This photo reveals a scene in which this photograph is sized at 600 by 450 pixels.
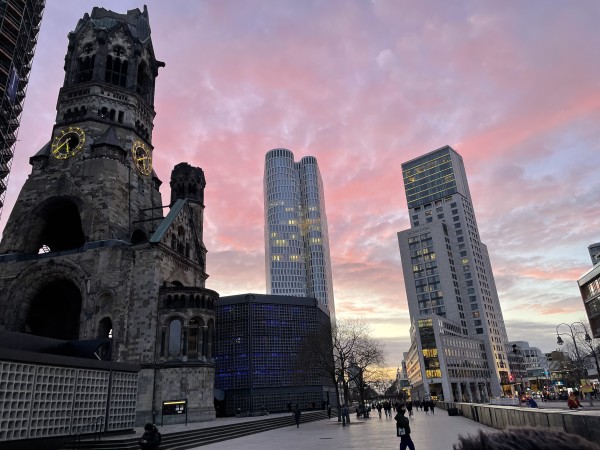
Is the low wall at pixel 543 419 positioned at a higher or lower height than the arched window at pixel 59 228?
lower

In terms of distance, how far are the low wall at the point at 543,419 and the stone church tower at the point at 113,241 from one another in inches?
1079

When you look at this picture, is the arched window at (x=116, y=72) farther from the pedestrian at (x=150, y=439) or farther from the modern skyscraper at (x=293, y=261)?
the modern skyscraper at (x=293, y=261)

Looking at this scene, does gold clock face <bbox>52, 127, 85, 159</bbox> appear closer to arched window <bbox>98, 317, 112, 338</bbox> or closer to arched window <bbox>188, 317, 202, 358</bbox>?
arched window <bbox>98, 317, 112, 338</bbox>

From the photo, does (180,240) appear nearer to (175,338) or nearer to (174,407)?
(175,338)

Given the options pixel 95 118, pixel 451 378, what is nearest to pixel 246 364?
pixel 95 118

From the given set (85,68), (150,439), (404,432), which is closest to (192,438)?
(150,439)

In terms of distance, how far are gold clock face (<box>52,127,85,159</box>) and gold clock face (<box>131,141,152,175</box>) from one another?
20.4ft

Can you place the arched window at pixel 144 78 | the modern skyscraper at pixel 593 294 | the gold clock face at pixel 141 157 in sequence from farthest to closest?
the modern skyscraper at pixel 593 294, the arched window at pixel 144 78, the gold clock face at pixel 141 157

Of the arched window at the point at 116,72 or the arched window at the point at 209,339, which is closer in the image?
the arched window at the point at 209,339

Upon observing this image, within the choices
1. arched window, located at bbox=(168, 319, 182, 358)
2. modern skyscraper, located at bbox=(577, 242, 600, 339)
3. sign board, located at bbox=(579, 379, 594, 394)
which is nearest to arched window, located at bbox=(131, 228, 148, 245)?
arched window, located at bbox=(168, 319, 182, 358)

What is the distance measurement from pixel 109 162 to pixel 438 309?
395ft

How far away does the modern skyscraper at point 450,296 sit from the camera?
367ft

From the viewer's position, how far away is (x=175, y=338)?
4316 cm

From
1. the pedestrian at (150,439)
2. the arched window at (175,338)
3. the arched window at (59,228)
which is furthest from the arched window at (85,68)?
the pedestrian at (150,439)
